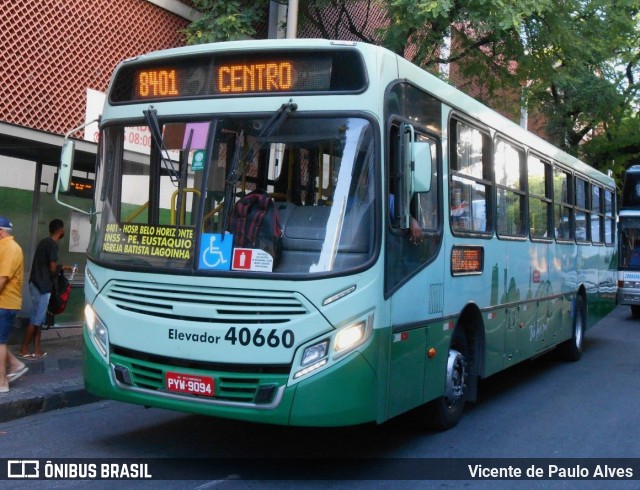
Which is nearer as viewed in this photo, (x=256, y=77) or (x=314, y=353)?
(x=314, y=353)

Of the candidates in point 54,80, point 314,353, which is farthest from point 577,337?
point 54,80

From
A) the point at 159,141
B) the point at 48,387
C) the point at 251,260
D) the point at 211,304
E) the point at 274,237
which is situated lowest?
the point at 48,387

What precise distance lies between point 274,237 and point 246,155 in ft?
2.14

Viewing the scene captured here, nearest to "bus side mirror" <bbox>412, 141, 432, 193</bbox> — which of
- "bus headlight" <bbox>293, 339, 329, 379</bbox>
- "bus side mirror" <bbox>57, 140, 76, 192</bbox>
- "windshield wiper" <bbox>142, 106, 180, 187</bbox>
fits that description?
"bus headlight" <bbox>293, 339, 329, 379</bbox>

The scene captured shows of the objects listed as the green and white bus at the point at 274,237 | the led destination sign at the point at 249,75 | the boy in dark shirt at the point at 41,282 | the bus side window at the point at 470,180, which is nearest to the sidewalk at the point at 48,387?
the boy in dark shirt at the point at 41,282

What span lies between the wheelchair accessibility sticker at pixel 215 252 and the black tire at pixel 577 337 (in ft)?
26.6

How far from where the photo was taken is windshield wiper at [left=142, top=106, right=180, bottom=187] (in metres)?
5.99

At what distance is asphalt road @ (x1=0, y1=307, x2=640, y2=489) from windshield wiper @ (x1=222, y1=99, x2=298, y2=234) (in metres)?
2.02

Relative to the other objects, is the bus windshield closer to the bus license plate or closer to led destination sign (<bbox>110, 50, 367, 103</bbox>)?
led destination sign (<bbox>110, 50, 367, 103</bbox>)

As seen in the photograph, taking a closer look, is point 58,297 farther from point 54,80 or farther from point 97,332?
point 97,332

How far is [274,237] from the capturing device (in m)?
5.72

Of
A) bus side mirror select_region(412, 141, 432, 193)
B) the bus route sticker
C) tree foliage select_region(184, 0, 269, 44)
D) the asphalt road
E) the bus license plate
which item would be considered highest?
tree foliage select_region(184, 0, 269, 44)

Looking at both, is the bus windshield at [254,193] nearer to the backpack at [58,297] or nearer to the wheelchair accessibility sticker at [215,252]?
the wheelchair accessibility sticker at [215,252]

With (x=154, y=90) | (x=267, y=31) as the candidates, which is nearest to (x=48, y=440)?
(x=154, y=90)
